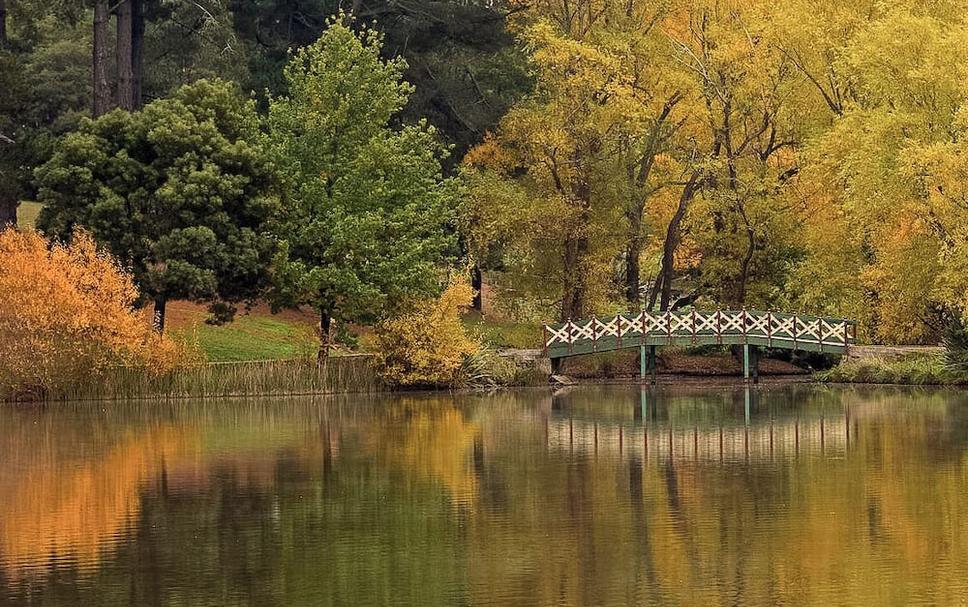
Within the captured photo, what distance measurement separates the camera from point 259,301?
207 ft

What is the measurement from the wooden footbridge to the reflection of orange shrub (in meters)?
11.9

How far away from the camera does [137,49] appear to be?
58156 millimetres

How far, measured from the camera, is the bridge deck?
52562 mm

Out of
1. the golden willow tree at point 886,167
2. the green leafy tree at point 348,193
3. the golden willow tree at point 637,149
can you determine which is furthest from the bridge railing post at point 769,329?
the green leafy tree at point 348,193

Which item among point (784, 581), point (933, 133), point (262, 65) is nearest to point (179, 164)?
point (262, 65)

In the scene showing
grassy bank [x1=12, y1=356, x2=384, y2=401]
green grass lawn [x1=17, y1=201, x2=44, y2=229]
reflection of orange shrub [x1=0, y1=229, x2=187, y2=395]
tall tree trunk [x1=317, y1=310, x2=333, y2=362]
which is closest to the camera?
reflection of orange shrub [x1=0, y1=229, x2=187, y2=395]

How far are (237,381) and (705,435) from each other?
50.7ft

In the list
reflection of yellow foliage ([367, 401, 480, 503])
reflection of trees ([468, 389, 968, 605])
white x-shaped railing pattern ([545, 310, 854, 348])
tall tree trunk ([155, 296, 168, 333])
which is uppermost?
tall tree trunk ([155, 296, 168, 333])

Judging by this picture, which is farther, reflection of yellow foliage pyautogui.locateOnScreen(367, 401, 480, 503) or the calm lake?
reflection of yellow foliage pyautogui.locateOnScreen(367, 401, 480, 503)

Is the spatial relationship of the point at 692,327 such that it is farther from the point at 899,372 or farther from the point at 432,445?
the point at 432,445

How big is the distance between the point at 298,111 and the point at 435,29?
1190cm

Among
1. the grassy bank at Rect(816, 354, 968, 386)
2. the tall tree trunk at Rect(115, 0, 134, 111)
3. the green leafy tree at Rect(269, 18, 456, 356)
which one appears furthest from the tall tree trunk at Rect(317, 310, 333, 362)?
the grassy bank at Rect(816, 354, 968, 386)

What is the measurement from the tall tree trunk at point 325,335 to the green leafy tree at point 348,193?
0.13 feet

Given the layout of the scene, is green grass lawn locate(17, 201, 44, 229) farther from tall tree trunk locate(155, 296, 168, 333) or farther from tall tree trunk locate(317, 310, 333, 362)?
tall tree trunk locate(317, 310, 333, 362)
